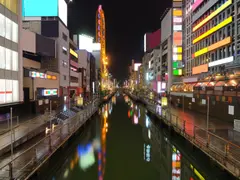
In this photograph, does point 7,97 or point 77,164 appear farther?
point 7,97

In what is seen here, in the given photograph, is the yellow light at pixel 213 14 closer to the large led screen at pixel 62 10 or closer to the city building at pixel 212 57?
the city building at pixel 212 57

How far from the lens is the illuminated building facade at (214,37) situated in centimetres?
3622

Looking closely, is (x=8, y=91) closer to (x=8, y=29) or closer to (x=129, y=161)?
(x=8, y=29)

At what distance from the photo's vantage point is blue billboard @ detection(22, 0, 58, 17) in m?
50.3

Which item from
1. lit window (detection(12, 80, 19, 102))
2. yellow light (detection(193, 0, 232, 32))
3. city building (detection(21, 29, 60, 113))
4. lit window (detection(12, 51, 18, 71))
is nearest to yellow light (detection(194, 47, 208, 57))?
yellow light (detection(193, 0, 232, 32))

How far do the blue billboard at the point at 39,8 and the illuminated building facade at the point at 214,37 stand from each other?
1418 inches

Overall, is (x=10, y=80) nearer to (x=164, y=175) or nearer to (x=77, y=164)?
(x=77, y=164)

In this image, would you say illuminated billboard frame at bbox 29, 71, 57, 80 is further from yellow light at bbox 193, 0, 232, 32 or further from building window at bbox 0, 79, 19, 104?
yellow light at bbox 193, 0, 232, 32

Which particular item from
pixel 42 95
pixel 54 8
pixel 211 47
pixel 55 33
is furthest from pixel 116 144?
pixel 54 8

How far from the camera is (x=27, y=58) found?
1677 inches

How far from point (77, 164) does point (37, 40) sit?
32.4 metres

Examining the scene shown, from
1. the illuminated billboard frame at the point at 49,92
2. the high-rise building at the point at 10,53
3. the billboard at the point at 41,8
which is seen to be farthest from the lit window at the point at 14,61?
the billboard at the point at 41,8

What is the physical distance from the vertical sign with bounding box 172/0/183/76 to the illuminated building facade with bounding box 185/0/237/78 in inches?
247

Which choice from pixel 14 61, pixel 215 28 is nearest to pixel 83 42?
pixel 215 28
